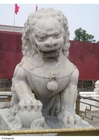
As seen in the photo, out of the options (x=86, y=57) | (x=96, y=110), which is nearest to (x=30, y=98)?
(x=96, y=110)

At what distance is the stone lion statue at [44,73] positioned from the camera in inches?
71.6

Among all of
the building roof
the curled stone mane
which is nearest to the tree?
the building roof

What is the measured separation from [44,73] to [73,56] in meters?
8.28

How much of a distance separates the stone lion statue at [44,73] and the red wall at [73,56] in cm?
715

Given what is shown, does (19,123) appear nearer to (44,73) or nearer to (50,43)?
(44,73)

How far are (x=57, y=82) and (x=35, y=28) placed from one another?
0.48 meters

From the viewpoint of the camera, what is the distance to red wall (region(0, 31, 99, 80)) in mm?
9172

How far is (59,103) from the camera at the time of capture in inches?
85.4

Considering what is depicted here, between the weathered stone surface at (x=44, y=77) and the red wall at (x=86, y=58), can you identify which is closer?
the weathered stone surface at (x=44, y=77)

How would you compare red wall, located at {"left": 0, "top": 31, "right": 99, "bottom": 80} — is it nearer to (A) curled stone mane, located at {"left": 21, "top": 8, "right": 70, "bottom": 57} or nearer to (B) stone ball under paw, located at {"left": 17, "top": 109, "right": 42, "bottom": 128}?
(A) curled stone mane, located at {"left": 21, "top": 8, "right": 70, "bottom": 57}

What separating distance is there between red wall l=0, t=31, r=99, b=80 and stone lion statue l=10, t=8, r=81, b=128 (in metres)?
7.15

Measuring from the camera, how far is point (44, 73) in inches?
76.5

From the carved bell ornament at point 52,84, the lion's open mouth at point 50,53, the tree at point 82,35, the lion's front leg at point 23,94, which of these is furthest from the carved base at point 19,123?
the tree at point 82,35

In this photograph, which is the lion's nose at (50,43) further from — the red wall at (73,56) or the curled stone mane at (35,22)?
the red wall at (73,56)
